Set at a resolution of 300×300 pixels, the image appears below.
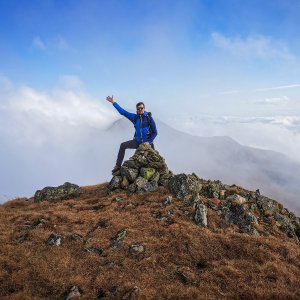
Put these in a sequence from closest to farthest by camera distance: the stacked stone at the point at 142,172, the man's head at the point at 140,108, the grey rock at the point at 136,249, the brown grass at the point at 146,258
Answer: the brown grass at the point at 146,258 < the grey rock at the point at 136,249 < the man's head at the point at 140,108 < the stacked stone at the point at 142,172

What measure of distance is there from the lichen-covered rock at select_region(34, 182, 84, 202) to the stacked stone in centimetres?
377

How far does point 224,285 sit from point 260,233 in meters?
7.50

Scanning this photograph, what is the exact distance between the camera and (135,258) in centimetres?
1695

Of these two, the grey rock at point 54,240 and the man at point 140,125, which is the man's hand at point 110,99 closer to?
the man at point 140,125

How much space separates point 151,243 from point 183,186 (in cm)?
796

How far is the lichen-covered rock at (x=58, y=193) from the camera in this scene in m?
28.4

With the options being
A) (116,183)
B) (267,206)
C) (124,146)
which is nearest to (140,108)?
(124,146)

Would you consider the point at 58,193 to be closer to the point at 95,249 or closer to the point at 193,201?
the point at 95,249

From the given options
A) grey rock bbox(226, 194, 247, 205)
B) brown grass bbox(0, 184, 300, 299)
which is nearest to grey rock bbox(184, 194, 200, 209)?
brown grass bbox(0, 184, 300, 299)

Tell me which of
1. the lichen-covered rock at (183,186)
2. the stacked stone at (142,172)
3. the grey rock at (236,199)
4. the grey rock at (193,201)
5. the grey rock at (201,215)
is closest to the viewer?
the grey rock at (201,215)

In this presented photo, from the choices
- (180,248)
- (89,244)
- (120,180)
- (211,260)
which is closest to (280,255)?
(211,260)

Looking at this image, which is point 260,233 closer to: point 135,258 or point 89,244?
point 135,258

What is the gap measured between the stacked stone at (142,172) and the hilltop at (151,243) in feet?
0.30

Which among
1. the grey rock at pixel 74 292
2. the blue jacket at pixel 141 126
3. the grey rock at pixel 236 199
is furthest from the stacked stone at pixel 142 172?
the grey rock at pixel 74 292
